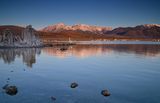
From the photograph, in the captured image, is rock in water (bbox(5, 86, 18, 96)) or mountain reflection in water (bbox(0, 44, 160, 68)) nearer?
rock in water (bbox(5, 86, 18, 96))

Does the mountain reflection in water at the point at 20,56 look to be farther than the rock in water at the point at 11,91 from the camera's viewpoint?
Yes

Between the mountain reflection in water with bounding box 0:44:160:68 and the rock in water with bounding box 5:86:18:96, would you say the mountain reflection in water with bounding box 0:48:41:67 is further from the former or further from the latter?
the rock in water with bounding box 5:86:18:96

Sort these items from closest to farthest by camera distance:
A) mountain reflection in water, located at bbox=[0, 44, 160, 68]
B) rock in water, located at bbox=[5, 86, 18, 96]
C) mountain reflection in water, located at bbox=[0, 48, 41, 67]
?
rock in water, located at bbox=[5, 86, 18, 96], mountain reflection in water, located at bbox=[0, 48, 41, 67], mountain reflection in water, located at bbox=[0, 44, 160, 68]

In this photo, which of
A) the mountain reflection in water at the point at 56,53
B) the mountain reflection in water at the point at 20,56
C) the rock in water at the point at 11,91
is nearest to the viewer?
the rock in water at the point at 11,91

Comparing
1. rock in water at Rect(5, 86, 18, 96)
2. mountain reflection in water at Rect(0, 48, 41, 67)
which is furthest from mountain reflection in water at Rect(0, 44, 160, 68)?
rock in water at Rect(5, 86, 18, 96)

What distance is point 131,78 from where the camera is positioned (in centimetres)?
2961

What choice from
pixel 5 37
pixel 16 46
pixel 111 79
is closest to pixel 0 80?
pixel 111 79

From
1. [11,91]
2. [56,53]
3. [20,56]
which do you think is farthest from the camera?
[56,53]

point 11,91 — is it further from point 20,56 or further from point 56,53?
point 56,53

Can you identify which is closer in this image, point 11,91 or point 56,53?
point 11,91

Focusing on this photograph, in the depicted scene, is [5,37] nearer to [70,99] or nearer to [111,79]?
[111,79]

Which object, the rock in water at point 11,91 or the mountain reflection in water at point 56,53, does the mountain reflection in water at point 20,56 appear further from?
the rock in water at point 11,91

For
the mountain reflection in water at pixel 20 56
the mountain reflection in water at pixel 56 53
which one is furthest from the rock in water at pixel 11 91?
the mountain reflection in water at pixel 56 53

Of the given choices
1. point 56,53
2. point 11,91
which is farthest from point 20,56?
point 11,91
